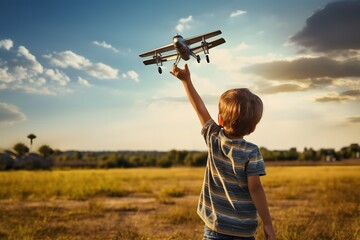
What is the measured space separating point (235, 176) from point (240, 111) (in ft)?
1.29

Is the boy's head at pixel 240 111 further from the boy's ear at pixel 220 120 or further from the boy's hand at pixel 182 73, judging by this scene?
the boy's hand at pixel 182 73

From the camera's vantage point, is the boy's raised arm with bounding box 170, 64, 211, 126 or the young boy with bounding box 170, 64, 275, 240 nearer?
the young boy with bounding box 170, 64, 275, 240

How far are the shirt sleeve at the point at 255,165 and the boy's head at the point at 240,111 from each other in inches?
6.9

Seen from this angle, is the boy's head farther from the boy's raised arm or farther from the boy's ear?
the boy's raised arm

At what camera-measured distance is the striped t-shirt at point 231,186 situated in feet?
7.36

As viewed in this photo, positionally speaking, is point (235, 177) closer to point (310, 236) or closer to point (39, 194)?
point (310, 236)

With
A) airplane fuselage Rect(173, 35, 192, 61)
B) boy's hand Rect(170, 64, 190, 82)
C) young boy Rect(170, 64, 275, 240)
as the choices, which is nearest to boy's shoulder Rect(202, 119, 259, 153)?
young boy Rect(170, 64, 275, 240)

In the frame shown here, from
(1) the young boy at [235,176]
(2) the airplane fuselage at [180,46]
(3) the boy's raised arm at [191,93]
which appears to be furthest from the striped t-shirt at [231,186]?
(2) the airplane fuselage at [180,46]

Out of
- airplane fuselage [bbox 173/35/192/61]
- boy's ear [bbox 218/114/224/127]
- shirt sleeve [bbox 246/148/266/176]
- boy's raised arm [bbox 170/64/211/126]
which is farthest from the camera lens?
airplane fuselage [bbox 173/35/192/61]

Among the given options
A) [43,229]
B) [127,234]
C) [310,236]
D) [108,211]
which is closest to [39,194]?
[108,211]

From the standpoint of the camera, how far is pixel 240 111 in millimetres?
2264

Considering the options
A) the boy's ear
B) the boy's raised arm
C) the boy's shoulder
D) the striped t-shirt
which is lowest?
the striped t-shirt

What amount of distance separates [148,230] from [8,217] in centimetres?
376

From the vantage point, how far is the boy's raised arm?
8.71 feet
